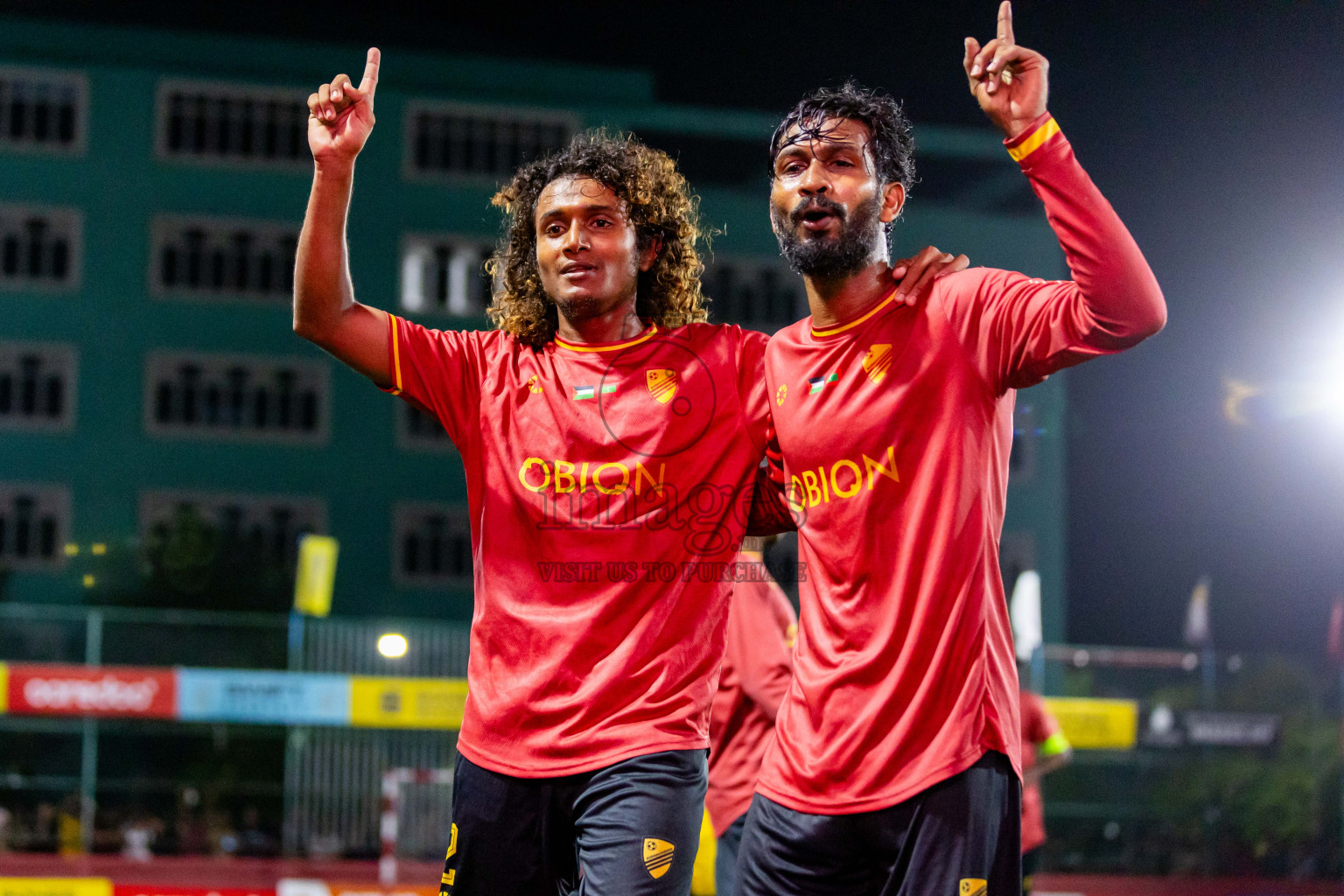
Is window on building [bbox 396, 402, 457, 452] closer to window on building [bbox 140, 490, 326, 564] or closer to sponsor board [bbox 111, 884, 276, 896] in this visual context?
window on building [bbox 140, 490, 326, 564]

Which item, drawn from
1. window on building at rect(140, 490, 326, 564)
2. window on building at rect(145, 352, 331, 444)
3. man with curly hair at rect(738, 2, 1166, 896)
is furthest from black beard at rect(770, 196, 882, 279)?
window on building at rect(145, 352, 331, 444)

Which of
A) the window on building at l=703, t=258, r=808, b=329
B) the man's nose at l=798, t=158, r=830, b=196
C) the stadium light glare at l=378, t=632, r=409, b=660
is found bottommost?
the stadium light glare at l=378, t=632, r=409, b=660

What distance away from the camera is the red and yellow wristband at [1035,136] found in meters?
2.40

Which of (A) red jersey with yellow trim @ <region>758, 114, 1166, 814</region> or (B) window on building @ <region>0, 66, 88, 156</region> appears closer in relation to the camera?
(A) red jersey with yellow trim @ <region>758, 114, 1166, 814</region>

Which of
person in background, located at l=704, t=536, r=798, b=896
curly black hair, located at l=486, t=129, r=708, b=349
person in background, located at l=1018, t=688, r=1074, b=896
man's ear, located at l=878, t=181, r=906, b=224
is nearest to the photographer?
man's ear, located at l=878, t=181, r=906, b=224

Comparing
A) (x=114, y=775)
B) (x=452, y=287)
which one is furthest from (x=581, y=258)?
(x=452, y=287)

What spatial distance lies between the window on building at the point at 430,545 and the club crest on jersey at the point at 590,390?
79.1 feet

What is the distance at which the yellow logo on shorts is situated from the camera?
2.80 meters

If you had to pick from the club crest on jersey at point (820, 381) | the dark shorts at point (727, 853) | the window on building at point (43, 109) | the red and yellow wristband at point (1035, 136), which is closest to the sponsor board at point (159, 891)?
the dark shorts at point (727, 853)

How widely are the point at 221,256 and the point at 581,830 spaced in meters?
26.7

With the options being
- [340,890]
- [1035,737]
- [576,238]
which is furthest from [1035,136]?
[340,890]

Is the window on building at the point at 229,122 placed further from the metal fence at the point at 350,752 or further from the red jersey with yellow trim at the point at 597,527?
the red jersey with yellow trim at the point at 597,527

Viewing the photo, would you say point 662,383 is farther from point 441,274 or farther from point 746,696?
point 441,274

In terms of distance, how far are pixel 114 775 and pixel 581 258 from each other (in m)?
12.2
